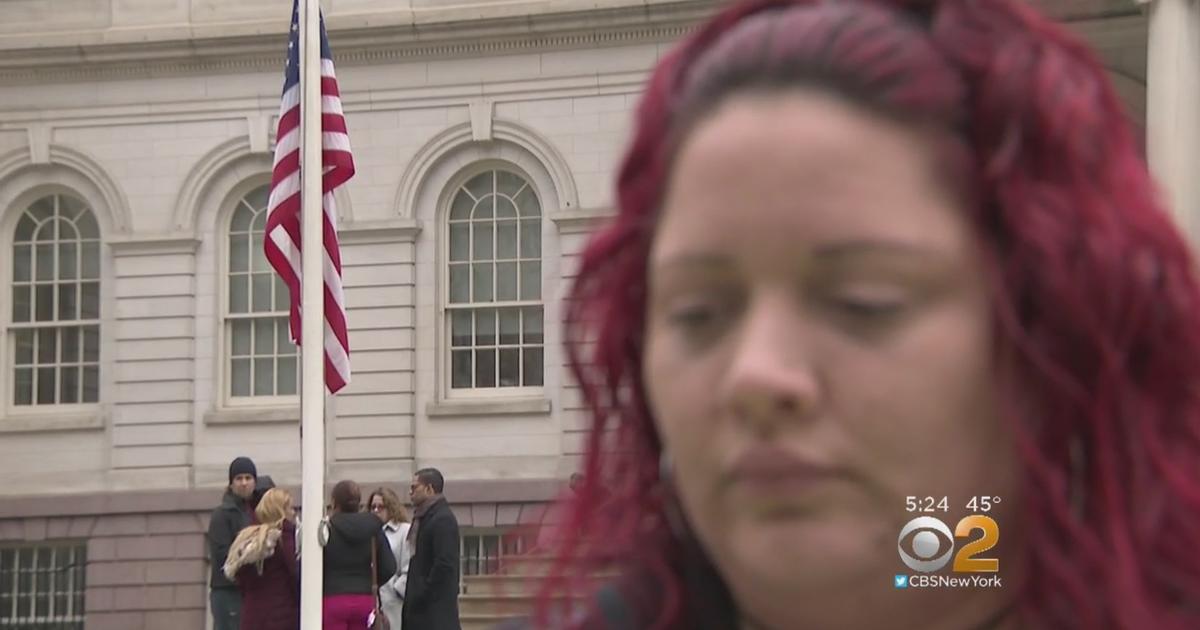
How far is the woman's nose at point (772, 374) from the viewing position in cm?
78

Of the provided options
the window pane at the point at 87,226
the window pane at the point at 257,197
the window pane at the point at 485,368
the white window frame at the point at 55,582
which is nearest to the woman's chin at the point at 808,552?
the window pane at the point at 485,368

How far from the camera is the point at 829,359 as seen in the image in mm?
795

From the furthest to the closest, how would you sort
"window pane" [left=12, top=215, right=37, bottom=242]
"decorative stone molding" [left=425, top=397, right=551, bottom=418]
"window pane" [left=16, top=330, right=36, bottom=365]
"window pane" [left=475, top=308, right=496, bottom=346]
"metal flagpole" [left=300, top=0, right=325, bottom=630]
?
"window pane" [left=12, top=215, right=37, bottom=242]
"window pane" [left=16, top=330, right=36, bottom=365]
"window pane" [left=475, top=308, right=496, bottom=346]
"decorative stone molding" [left=425, top=397, right=551, bottom=418]
"metal flagpole" [left=300, top=0, right=325, bottom=630]

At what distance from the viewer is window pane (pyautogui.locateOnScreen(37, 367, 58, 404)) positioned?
20625 millimetres

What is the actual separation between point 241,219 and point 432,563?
10.7 m

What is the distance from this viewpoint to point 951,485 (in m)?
0.83

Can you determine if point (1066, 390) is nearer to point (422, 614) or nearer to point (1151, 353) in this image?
point (1151, 353)

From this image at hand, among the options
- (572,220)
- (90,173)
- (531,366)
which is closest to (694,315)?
(572,220)

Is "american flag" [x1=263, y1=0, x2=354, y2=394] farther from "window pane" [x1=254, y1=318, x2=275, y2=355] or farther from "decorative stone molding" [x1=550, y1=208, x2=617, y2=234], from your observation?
"window pane" [x1=254, y1=318, x2=275, y2=355]

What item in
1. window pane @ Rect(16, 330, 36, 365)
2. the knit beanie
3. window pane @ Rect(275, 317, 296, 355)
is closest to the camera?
the knit beanie

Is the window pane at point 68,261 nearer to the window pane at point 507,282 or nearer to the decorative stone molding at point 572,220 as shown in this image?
the window pane at point 507,282

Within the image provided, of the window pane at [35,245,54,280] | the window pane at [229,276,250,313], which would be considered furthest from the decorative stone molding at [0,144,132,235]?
the window pane at [229,276,250,313]

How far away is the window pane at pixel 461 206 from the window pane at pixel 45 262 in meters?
4.86

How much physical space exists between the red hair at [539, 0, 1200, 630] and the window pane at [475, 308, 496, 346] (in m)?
18.9
